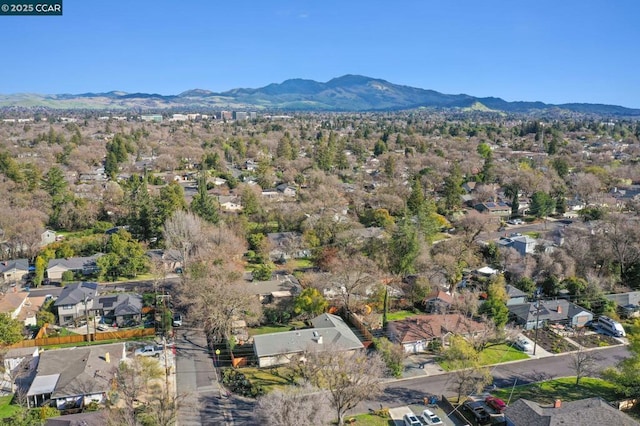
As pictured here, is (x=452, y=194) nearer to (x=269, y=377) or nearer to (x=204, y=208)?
(x=204, y=208)

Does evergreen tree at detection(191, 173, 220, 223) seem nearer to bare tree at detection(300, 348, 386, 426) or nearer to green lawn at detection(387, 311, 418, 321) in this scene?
green lawn at detection(387, 311, 418, 321)

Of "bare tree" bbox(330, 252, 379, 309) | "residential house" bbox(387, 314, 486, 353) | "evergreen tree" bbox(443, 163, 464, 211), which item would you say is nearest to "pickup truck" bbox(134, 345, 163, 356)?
"bare tree" bbox(330, 252, 379, 309)

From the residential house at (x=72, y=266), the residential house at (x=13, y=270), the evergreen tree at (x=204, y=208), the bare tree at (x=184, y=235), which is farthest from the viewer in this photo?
the evergreen tree at (x=204, y=208)

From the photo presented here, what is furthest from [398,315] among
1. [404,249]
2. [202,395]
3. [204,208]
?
[204,208]

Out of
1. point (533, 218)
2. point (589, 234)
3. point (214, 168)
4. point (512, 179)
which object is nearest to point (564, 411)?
point (589, 234)

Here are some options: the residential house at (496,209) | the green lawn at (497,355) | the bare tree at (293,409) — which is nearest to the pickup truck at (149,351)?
the bare tree at (293,409)

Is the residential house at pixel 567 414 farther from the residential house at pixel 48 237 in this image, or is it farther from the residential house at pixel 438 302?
the residential house at pixel 48 237
